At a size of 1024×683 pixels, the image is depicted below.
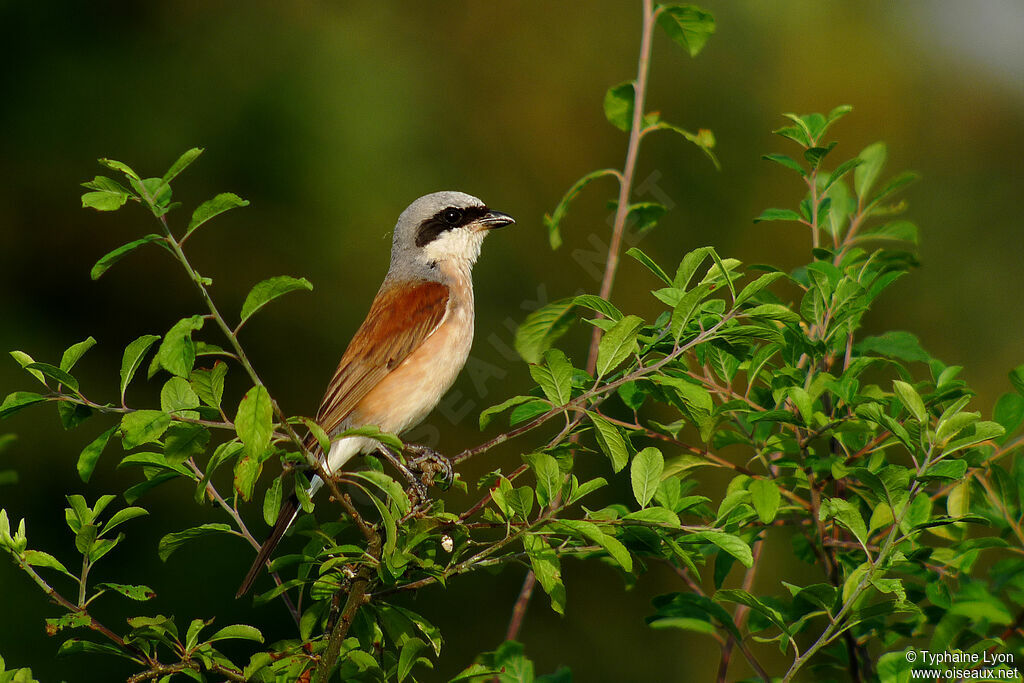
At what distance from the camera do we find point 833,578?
243cm

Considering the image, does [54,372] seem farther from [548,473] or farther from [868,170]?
[868,170]

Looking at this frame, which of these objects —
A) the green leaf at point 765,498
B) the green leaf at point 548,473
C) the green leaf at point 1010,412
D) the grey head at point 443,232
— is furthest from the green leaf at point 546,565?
the grey head at point 443,232

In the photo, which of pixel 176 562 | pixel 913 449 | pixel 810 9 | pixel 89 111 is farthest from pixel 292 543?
pixel 810 9

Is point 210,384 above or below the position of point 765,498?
above

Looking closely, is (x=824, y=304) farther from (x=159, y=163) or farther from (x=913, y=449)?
(x=159, y=163)

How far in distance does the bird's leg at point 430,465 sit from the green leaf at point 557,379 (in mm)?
877

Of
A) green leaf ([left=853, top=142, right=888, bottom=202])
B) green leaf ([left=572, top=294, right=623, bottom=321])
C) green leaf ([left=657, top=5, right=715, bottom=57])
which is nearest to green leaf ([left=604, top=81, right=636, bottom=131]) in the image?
green leaf ([left=657, top=5, right=715, bottom=57])

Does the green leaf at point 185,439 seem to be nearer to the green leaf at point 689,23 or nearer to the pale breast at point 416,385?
the pale breast at point 416,385

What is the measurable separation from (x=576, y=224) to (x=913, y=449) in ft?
17.9

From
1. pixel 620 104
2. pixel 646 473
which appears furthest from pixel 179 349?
pixel 620 104

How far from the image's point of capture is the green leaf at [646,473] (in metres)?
1.98

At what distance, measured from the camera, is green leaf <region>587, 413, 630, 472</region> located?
198cm

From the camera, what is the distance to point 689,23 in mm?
2932

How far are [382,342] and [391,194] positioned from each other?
11.4 feet
